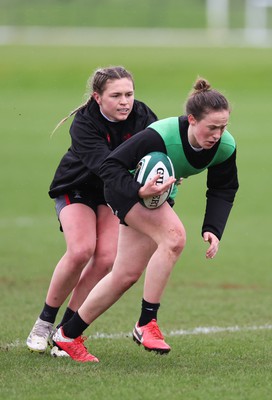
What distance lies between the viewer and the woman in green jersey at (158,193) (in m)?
6.60

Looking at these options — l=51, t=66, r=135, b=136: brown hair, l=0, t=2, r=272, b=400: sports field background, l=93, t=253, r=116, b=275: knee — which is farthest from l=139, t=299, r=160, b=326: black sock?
l=51, t=66, r=135, b=136: brown hair

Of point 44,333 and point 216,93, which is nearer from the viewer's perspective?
point 216,93

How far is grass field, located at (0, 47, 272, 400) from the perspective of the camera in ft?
20.2

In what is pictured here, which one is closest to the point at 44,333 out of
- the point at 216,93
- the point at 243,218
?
the point at 216,93

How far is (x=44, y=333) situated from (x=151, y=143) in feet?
5.90

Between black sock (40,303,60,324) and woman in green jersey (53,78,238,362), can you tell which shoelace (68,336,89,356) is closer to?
woman in green jersey (53,78,238,362)

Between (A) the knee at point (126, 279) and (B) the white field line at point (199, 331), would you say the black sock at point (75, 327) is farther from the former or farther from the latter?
(B) the white field line at point (199, 331)

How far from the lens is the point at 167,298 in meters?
10.5

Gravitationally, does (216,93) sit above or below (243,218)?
above

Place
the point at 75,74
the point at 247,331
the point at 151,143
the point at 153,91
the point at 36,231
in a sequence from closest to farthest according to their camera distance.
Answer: the point at 151,143 < the point at 247,331 < the point at 36,231 < the point at 153,91 < the point at 75,74

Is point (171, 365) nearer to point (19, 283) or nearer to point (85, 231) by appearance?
point (85, 231)

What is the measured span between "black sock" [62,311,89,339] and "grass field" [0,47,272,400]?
0.19 metres

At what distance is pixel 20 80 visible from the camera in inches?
1547

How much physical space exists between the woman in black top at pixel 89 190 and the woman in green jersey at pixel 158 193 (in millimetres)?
502
